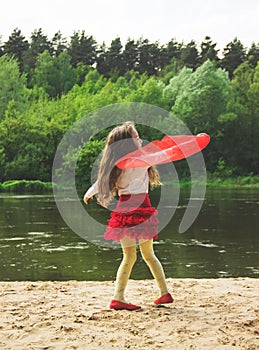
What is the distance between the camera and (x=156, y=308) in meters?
5.92

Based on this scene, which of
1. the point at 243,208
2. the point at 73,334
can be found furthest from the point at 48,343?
the point at 243,208

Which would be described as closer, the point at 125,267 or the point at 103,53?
the point at 125,267

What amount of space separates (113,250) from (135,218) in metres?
9.45

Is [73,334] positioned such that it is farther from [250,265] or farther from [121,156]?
[250,265]

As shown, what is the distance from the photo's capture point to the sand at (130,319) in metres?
4.80

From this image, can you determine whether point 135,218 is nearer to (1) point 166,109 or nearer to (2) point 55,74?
(1) point 166,109

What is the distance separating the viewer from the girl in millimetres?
5777

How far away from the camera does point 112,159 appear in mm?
5840

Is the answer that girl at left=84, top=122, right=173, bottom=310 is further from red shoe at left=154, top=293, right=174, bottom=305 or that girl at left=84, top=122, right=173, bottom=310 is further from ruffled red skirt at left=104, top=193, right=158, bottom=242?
red shoe at left=154, top=293, right=174, bottom=305

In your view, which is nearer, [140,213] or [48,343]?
[48,343]

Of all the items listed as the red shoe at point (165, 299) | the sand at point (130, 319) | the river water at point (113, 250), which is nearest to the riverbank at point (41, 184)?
the river water at point (113, 250)

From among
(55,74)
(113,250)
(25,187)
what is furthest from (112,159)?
(55,74)

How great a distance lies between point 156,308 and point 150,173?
1227 millimetres

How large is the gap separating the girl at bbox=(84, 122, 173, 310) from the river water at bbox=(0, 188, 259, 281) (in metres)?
5.36
